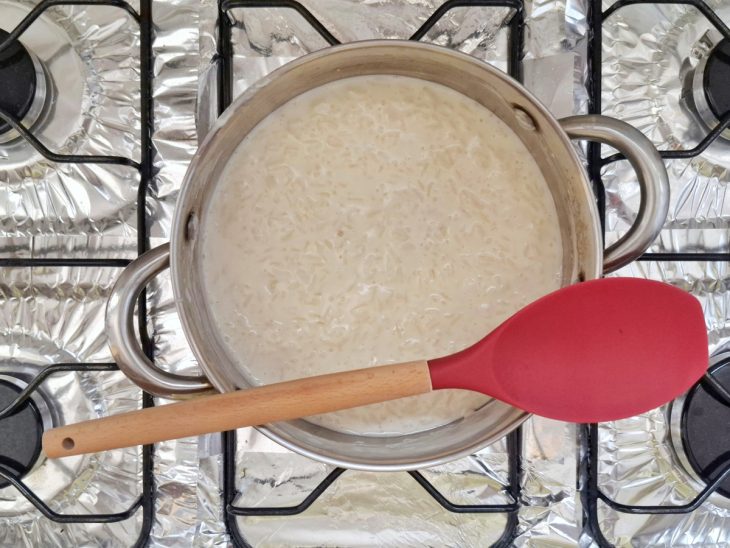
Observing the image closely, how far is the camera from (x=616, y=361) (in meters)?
0.51

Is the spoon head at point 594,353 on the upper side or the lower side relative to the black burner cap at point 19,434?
upper

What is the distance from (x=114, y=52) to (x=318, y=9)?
8.7 inches

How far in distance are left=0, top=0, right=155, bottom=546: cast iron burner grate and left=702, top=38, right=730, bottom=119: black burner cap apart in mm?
574

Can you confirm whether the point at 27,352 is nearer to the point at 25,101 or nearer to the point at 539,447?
the point at 25,101

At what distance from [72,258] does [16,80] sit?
0.19 m

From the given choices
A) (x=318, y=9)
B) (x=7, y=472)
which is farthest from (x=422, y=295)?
(x=7, y=472)

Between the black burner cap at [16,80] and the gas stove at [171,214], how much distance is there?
14mm

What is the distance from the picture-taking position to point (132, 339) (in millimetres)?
511

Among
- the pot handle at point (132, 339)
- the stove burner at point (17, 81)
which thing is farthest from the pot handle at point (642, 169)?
the stove burner at point (17, 81)

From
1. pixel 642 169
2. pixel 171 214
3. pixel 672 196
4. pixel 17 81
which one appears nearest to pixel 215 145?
pixel 171 214

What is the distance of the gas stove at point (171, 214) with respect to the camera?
0.64 metres

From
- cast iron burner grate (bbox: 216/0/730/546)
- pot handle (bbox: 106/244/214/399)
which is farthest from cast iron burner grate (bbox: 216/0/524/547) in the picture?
pot handle (bbox: 106/244/214/399)

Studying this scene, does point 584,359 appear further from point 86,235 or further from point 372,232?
point 86,235

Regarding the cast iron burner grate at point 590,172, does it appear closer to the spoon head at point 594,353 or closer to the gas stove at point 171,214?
the gas stove at point 171,214
